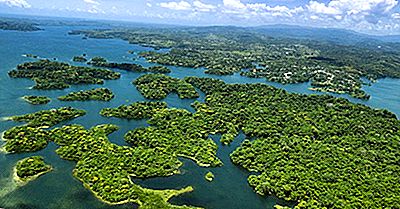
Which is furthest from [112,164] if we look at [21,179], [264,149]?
[264,149]

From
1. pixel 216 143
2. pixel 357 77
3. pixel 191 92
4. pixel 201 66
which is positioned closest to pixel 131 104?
pixel 191 92

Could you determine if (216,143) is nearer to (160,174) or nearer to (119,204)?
(160,174)

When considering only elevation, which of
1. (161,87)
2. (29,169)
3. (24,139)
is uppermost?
(24,139)

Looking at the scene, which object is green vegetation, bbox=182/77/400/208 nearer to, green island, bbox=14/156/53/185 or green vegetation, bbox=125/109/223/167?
green vegetation, bbox=125/109/223/167

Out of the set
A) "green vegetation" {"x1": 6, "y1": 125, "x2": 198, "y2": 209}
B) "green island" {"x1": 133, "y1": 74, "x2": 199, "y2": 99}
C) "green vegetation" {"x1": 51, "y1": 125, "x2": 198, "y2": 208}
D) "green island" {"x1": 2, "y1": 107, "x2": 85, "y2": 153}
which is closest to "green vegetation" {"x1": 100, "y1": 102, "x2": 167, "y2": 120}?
"green island" {"x1": 2, "y1": 107, "x2": 85, "y2": 153}

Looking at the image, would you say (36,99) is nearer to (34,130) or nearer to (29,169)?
(34,130)
